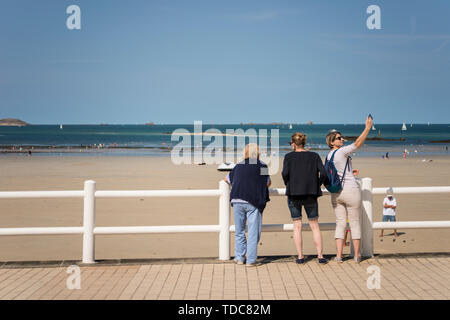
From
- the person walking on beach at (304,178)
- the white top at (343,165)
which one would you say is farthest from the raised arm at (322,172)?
the white top at (343,165)

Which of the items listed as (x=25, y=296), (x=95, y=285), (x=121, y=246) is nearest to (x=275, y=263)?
(x=95, y=285)

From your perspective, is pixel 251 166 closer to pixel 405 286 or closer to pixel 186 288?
pixel 186 288

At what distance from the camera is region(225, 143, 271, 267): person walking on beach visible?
6.54 metres

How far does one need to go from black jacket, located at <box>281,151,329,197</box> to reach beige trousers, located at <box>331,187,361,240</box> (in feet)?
1.21

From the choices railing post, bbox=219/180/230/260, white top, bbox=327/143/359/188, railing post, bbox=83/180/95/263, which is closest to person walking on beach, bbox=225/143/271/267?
railing post, bbox=219/180/230/260

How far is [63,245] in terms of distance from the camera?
1124cm

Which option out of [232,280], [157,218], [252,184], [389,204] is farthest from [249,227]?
[157,218]

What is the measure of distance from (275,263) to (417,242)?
597cm

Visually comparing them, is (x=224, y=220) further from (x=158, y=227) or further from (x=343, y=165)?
(x=343, y=165)

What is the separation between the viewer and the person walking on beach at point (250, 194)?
654cm

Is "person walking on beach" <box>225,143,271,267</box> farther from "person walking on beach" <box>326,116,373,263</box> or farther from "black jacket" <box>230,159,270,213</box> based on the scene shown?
"person walking on beach" <box>326,116,373,263</box>

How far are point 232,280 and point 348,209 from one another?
205 cm

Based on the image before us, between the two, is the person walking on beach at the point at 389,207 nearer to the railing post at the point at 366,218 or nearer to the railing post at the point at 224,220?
the railing post at the point at 366,218

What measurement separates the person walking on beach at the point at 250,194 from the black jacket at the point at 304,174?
0.34 m
